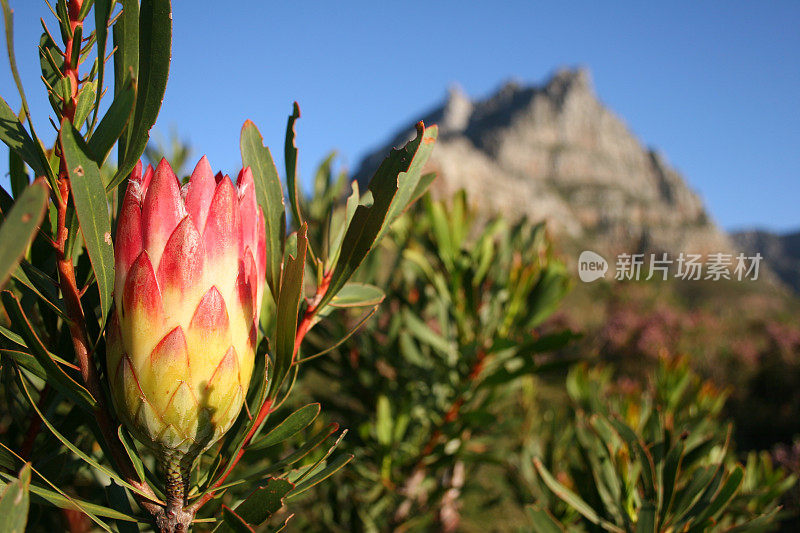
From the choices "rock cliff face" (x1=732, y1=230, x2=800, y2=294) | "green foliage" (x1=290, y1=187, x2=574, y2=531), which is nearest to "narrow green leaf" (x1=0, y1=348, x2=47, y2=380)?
"green foliage" (x1=290, y1=187, x2=574, y2=531)

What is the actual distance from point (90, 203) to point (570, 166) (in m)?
61.7

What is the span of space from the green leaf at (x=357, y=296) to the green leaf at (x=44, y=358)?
25cm

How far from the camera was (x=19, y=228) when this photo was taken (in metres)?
Result: 0.27

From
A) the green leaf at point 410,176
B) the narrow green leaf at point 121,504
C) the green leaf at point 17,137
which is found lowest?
the narrow green leaf at point 121,504

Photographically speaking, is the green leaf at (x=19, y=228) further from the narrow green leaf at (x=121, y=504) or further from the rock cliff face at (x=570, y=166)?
the rock cliff face at (x=570, y=166)

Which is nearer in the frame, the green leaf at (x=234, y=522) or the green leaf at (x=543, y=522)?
the green leaf at (x=234, y=522)

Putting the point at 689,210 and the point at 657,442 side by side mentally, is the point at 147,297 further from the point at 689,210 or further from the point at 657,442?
the point at 689,210

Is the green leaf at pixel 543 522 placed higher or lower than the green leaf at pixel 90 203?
lower

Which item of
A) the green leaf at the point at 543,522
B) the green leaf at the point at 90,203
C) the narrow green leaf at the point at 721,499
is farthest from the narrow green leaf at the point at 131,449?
the narrow green leaf at the point at 721,499

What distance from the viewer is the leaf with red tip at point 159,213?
414 millimetres

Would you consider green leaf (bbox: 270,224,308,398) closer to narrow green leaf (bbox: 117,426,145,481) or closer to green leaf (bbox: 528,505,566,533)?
narrow green leaf (bbox: 117,426,145,481)
